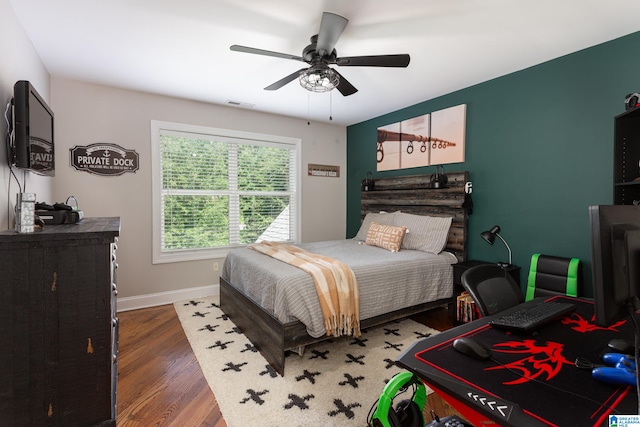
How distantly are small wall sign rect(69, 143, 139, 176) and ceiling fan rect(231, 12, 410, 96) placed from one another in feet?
7.39

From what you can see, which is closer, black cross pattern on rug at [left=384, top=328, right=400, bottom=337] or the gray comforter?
the gray comforter

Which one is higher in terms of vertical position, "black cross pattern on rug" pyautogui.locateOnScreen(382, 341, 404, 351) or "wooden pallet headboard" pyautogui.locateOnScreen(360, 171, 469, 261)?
"wooden pallet headboard" pyautogui.locateOnScreen(360, 171, 469, 261)

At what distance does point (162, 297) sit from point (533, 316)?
387 cm

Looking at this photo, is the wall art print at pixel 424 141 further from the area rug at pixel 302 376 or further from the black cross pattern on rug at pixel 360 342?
the black cross pattern on rug at pixel 360 342

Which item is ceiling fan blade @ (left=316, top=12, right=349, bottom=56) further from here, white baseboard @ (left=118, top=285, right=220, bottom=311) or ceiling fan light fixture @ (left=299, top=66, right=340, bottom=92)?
white baseboard @ (left=118, top=285, right=220, bottom=311)

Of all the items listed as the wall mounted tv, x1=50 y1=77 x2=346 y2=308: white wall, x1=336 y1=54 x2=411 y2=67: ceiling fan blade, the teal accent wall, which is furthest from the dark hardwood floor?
x1=336 y1=54 x2=411 y2=67: ceiling fan blade

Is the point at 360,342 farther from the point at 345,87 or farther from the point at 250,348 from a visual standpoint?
the point at 345,87

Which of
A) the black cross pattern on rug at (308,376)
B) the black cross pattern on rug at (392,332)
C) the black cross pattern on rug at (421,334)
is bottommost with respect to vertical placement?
the black cross pattern on rug at (308,376)

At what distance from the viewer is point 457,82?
133 inches

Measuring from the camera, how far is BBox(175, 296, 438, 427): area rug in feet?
6.22

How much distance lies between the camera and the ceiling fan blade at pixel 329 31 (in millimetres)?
1905

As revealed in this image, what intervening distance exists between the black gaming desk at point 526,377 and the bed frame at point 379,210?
141cm

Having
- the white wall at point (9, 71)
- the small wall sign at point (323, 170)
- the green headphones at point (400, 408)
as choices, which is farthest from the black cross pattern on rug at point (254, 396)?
the small wall sign at point (323, 170)

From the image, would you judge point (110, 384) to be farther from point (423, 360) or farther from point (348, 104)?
point (348, 104)
